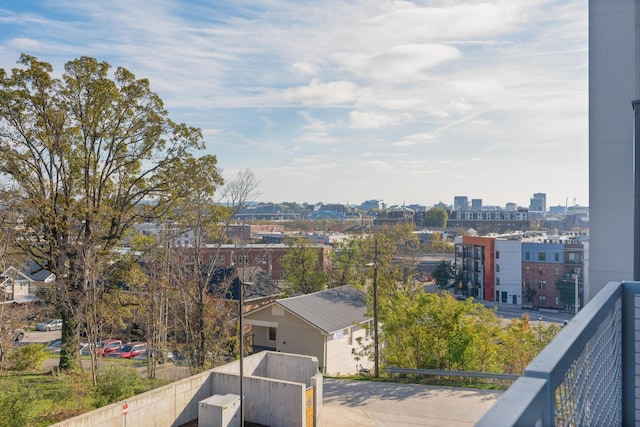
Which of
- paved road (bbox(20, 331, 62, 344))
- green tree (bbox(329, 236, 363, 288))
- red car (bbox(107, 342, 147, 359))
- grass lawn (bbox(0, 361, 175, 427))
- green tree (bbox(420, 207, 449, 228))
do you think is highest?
green tree (bbox(420, 207, 449, 228))

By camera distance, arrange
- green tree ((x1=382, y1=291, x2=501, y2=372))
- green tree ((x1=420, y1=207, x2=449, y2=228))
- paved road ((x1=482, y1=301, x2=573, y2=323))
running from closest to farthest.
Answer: green tree ((x1=382, y1=291, x2=501, y2=372))
paved road ((x1=482, y1=301, x2=573, y2=323))
green tree ((x1=420, y1=207, x2=449, y2=228))

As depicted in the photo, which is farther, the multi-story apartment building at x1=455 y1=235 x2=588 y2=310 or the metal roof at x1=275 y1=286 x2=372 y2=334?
the multi-story apartment building at x1=455 y1=235 x2=588 y2=310

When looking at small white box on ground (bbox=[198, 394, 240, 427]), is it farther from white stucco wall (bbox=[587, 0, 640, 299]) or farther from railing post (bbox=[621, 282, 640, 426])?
railing post (bbox=[621, 282, 640, 426])

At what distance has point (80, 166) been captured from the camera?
58.9 feet

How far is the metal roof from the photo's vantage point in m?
24.7

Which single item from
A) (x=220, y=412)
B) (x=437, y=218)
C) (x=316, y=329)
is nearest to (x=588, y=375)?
(x=220, y=412)

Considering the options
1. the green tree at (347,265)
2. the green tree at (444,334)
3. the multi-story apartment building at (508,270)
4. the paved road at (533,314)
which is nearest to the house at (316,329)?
the green tree at (444,334)

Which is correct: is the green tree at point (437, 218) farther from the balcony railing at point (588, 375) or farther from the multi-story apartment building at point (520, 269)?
the balcony railing at point (588, 375)

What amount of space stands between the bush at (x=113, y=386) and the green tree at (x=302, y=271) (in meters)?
20.9

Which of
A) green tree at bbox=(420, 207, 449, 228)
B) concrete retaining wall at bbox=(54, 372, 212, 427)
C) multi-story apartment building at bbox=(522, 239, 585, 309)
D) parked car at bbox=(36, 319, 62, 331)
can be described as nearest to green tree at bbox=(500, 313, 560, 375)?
concrete retaining wall at bbox=(54, 372, 212, 427)

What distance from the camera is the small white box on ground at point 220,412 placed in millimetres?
12719

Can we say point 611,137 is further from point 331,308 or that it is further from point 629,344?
point 331,308

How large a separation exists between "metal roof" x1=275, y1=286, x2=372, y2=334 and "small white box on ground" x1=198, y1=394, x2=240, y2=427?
10.8 metres

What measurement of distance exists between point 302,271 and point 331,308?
360 inches
